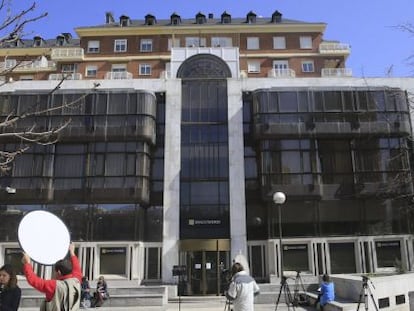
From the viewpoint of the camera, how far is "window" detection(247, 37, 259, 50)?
4994 centimetres

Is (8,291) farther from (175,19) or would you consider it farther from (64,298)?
(175,19)

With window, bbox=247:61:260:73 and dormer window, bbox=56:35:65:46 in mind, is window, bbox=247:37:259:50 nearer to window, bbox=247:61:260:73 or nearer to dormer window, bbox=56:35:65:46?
window, bbox=247:61:260:73

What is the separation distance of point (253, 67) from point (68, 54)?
783 inches

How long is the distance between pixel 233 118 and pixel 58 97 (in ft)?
40.0

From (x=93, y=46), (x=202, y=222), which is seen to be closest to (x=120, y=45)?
(x=93, y=46)

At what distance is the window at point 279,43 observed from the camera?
49656 millimetres

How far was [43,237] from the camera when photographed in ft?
Answer: 18.1

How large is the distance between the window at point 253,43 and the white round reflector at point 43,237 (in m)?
46.2

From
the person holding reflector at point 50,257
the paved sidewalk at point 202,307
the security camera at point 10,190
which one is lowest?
the paved sidewalk at point 202,307

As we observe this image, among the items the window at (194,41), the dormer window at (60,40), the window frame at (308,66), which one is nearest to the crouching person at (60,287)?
the window frame at (308,66)

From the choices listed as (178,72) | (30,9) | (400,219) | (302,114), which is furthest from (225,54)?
(30,9)

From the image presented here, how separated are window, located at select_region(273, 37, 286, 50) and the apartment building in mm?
16999

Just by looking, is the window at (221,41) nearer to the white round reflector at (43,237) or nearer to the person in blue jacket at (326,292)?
the person in blue jacket at (326,292)

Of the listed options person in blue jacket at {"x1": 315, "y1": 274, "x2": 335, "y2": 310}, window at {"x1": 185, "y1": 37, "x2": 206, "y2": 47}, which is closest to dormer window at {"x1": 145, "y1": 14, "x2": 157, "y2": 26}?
window at {"x1": 185, "y1": 37, "x2": 206, "y2": 47}
